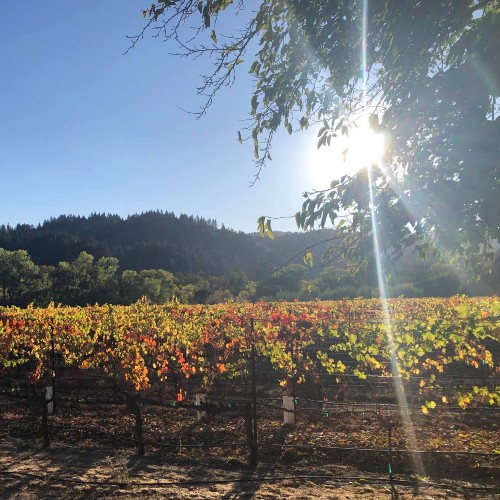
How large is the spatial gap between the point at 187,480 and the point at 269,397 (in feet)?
12.7

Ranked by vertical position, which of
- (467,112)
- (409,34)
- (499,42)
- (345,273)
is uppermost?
(409,34)

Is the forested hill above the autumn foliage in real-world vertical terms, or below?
above

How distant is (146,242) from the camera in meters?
130

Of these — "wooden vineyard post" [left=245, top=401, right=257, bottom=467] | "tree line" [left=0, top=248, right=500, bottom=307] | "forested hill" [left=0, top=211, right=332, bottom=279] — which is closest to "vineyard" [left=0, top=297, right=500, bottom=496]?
"wooden vineyard post" [left=245, top=401, right=257, bottom=467]

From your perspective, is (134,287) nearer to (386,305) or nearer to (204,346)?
(204,346)

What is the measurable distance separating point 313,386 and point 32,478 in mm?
7044

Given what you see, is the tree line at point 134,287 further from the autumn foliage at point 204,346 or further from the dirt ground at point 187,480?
the dirt ground at point 187,480

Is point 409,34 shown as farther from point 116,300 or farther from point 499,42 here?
point 116,300

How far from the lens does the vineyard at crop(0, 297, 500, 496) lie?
6543 millimetres

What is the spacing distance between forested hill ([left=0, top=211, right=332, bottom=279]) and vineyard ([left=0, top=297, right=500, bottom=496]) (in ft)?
262

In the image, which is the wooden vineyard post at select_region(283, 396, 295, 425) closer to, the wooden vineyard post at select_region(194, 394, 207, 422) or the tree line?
the wooden vineyard post at select_region(194, 394, 207, 422)

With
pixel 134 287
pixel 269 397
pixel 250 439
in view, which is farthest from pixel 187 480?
pixel 134 287

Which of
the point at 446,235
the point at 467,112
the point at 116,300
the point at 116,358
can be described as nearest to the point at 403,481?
the point at 446,235

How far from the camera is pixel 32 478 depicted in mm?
5480
